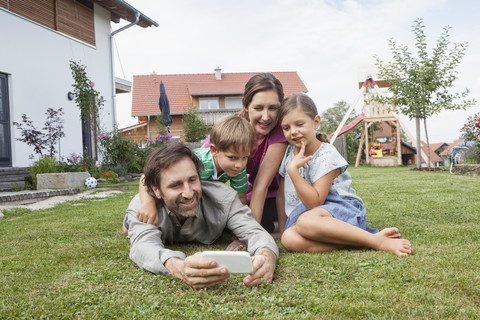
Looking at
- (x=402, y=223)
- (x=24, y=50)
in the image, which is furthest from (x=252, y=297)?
(x=24, y=50)

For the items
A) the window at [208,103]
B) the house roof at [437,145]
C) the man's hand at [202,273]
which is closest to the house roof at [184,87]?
the window at [208,103]

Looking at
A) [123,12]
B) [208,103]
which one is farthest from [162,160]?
[208,103]

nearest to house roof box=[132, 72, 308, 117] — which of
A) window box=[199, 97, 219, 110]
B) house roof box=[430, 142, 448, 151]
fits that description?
window box=[199, 97, 219, 110]

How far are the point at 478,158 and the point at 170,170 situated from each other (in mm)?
10501

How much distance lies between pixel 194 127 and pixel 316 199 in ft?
60.7

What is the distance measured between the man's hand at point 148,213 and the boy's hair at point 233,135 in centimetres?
61

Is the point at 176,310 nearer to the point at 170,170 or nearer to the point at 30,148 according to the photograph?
the point at 170,170

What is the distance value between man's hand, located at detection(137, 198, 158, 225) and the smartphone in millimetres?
806

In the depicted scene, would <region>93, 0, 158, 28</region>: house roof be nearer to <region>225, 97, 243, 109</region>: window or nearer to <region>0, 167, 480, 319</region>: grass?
<region>0, 167, 480, 319</region>: grass

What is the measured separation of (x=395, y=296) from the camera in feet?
5.10

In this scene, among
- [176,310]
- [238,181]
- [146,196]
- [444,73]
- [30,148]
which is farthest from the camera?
[444,73]

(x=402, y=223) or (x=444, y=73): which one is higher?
(x=444, y=73)

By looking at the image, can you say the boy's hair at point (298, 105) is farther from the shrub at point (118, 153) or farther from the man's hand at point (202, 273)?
the shrub at point (118, 153)

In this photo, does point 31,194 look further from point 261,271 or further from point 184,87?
point 184,87
